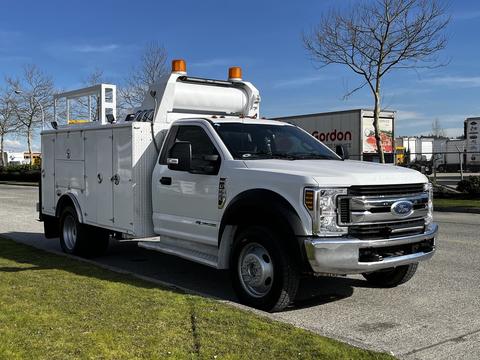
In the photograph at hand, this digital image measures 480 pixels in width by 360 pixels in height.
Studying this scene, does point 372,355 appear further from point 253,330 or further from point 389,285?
point 389,285

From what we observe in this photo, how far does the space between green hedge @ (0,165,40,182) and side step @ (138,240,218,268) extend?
39.9 m

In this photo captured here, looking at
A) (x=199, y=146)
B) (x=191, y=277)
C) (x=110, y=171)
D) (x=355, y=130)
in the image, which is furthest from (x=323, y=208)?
(x=355, y=130)

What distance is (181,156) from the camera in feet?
21.4

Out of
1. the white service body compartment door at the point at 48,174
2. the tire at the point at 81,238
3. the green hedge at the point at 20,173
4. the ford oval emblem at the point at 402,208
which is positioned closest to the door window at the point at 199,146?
the ford oval emblem at the point at 402,208

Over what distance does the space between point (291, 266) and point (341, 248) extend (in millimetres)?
535

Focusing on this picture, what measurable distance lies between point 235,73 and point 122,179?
2520 mm

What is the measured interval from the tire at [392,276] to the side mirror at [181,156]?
252cm

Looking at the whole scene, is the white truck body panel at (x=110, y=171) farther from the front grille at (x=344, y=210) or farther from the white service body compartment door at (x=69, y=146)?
the front grille at (x=344, y=210)

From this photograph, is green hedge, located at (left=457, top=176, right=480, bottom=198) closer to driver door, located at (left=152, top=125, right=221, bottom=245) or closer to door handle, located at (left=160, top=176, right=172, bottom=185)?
driver door, located at (left=152, top=125, right=221, bottom=245)

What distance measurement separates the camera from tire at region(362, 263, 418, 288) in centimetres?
666

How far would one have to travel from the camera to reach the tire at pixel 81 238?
350 inches

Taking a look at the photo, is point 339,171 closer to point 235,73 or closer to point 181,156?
point 181,156

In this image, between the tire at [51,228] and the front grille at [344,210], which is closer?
the front grille at [344,210]

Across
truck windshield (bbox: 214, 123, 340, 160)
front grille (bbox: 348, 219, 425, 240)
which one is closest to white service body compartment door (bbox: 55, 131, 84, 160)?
truck windshield (bbox: 214, 123, 340, 160)
